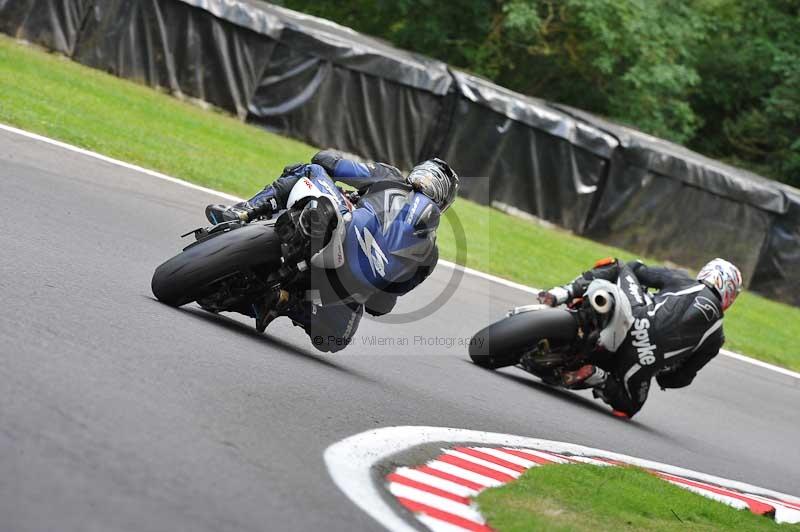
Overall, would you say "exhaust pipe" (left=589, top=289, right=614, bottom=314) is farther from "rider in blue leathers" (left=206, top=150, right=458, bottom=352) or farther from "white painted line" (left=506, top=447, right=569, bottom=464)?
"white painted line" (left=506, top=447, right=569, bottom=464)

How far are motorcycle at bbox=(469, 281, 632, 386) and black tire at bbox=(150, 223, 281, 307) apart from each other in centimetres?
251

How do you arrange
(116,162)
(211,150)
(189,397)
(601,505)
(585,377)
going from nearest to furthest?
(189,397), (601,505), (585,377), (116,162), (211,150)

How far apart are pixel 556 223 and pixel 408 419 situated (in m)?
Result: 13.7

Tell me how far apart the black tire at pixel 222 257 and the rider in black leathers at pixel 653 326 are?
9.34ft

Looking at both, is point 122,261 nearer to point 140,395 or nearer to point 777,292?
point 140,395

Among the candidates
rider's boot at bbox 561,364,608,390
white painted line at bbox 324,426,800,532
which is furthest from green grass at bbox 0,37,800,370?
white painted line at bbox 324,426,800,532

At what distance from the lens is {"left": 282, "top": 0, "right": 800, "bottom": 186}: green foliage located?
1086 inches

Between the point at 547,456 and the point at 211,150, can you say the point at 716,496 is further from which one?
the point at 211,150

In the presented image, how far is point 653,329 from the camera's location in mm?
9180

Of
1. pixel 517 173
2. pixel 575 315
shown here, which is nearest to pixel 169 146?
pixel 517 173

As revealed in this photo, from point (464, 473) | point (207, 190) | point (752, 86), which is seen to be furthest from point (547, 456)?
point (752, 86)

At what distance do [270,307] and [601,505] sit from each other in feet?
7.92

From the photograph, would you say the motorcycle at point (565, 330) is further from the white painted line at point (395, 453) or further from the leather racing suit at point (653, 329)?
the white painted line at point (395, 453)

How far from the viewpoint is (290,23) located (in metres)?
19.4
